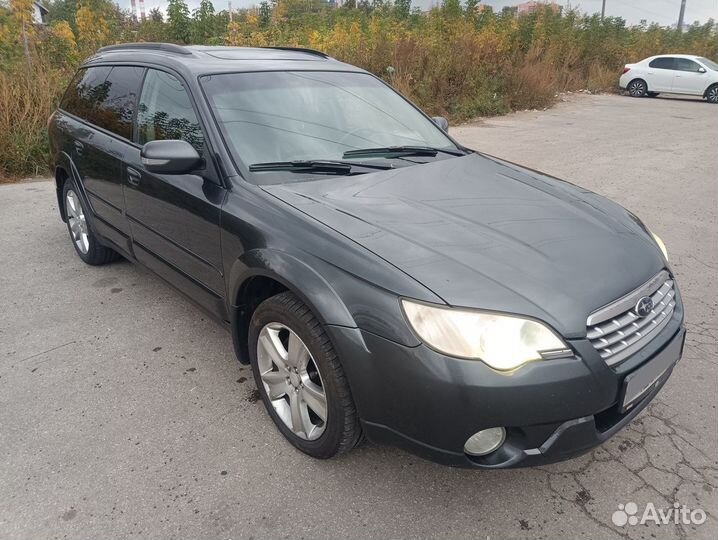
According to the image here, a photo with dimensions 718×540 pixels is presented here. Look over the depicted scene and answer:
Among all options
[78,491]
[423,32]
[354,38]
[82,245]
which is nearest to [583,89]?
[423,32]

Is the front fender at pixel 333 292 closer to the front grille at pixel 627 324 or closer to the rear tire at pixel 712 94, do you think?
the front grille at pixel 627 324

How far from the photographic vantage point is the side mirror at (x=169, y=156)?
2547 millimetres

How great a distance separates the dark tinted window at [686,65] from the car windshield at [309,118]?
20612mm

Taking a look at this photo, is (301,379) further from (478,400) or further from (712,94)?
(712,94)

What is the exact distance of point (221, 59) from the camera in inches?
125

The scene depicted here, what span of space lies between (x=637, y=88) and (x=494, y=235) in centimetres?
2199

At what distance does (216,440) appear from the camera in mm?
2494

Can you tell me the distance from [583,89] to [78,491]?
2230 cm

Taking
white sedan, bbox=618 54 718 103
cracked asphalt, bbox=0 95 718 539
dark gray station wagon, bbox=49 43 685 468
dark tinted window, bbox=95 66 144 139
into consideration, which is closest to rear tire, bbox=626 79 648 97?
white sedan, bbox=618 54 718 103

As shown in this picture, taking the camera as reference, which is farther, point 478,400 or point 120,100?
point 120,100

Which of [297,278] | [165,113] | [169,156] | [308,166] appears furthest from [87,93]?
[297,278]

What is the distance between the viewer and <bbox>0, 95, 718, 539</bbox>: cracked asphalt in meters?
2.06

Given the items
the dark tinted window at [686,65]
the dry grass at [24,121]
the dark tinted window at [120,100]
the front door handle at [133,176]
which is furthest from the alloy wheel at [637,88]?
the front door handle at [133,176]

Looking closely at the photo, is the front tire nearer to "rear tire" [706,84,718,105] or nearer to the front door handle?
the front door handle
